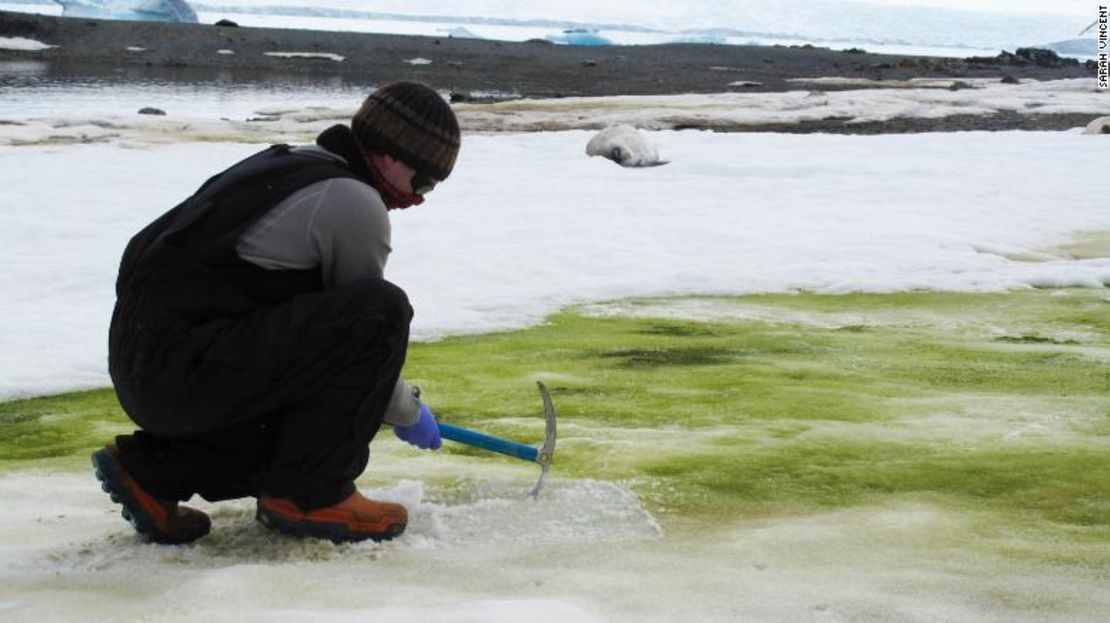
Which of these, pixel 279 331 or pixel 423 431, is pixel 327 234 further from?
pixel 423 431

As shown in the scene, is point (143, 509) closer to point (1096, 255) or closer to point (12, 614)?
point (12, 614)

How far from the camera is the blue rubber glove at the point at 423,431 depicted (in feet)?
10.8

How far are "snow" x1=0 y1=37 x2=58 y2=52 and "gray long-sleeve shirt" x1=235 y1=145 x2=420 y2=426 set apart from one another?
49932mm

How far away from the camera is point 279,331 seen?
9.83 ft

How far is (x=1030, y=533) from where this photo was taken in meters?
3.43

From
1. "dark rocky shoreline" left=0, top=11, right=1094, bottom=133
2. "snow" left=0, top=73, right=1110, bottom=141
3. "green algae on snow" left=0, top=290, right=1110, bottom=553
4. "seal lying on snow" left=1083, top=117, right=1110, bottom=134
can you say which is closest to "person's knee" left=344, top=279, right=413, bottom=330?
"green algae on snow" left=0, top=290, right=1110, bottom=553

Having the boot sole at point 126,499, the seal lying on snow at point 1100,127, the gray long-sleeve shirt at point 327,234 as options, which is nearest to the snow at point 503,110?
the seal lying on snow at point 1100,127

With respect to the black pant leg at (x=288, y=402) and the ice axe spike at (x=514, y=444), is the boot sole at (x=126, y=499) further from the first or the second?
the ice axe spike at (x=514, y=444)

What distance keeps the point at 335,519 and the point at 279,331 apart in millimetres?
503

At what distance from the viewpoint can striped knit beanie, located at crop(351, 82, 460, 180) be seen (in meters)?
3.15

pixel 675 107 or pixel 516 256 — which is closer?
pixel 516 256

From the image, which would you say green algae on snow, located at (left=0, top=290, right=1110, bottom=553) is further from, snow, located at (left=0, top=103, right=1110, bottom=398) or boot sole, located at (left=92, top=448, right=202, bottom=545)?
boot sole, located at (left=92, top=448, right=202, bottom=545)

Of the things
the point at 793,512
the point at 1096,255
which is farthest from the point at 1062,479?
the point at 1096,255

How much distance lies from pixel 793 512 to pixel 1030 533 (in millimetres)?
606
